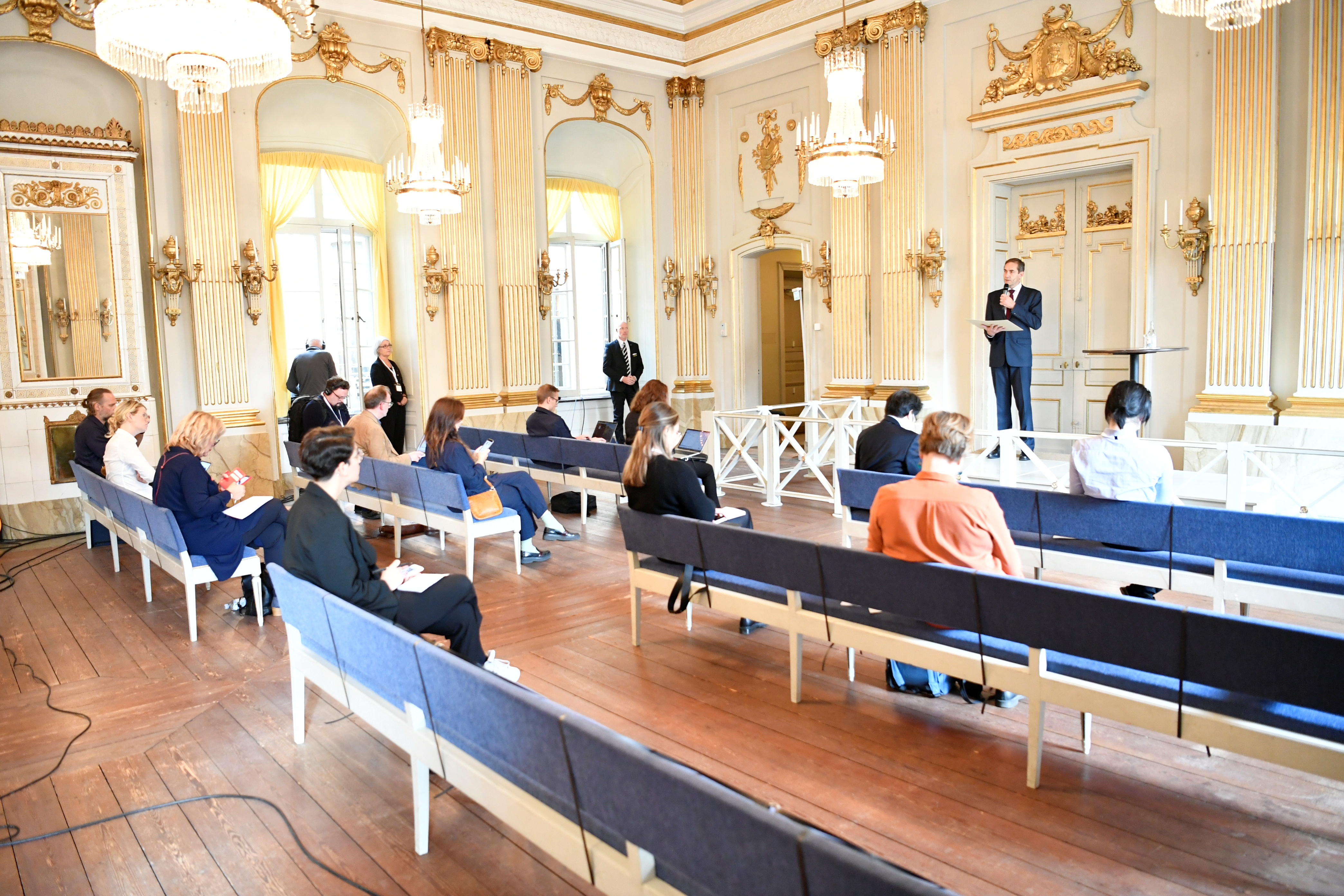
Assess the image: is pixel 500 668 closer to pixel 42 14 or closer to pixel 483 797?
pixel 483 797

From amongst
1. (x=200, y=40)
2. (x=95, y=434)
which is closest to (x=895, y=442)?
(x=200, y=40)

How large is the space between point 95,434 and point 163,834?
514 centimetres

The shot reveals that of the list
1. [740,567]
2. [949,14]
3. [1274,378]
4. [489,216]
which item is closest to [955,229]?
[949,14]

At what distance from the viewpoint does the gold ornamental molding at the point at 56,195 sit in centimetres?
755

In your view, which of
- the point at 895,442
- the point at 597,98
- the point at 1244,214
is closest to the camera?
the point at 895,442

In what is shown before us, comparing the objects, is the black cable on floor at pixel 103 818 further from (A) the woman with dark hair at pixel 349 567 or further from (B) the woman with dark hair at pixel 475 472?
(B) the woman with dark hair at pixel 475 472

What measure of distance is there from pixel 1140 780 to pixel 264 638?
410cm

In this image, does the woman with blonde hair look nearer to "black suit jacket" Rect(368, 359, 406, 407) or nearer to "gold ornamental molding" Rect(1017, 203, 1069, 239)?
"black suit jacket" Rect(368, 359, 406, 407)

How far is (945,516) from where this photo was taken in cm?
316

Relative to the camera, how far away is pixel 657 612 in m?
4.90

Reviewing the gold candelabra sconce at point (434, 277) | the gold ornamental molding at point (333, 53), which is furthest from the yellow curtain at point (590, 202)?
the gold ornamental molding at point (333, 53)

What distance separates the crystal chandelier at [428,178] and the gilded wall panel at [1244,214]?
20.9ft

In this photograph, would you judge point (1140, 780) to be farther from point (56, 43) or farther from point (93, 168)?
point (56, 43)

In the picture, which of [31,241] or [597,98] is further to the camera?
[597,98]
